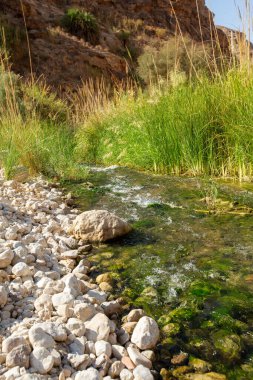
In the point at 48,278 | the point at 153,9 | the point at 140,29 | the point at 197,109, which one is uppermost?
the point at 153,9

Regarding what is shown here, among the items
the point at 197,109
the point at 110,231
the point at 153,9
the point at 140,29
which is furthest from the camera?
the point at 153,9

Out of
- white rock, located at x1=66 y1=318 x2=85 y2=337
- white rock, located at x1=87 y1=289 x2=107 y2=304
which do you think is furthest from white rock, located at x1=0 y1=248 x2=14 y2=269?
white rock, located at x1=66 y1=318 x2=85 y2=337

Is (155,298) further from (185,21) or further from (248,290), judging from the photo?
(185,21)

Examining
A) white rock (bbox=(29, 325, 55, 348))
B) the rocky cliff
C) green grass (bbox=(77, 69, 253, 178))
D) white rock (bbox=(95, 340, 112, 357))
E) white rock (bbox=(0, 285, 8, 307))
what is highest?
the rocky cliff

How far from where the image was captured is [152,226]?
233cm

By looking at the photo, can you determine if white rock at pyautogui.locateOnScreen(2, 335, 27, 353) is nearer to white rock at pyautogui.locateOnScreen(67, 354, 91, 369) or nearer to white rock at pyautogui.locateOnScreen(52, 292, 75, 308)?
white rock at pyautogui.locateOnScreen(67, 354, 91, 369)

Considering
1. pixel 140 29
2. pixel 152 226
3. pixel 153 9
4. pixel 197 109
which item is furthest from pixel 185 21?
pixel 152 226

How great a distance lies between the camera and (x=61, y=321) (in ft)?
4.22

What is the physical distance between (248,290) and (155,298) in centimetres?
39

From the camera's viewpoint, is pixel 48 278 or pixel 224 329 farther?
pixel 48 278

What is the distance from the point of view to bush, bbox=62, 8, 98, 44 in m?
14.8

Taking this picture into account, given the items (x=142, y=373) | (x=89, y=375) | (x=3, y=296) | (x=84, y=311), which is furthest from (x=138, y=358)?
(x=3, y=296)

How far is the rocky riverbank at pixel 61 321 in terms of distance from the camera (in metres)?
1.06

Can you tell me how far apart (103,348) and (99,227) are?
1016mm
